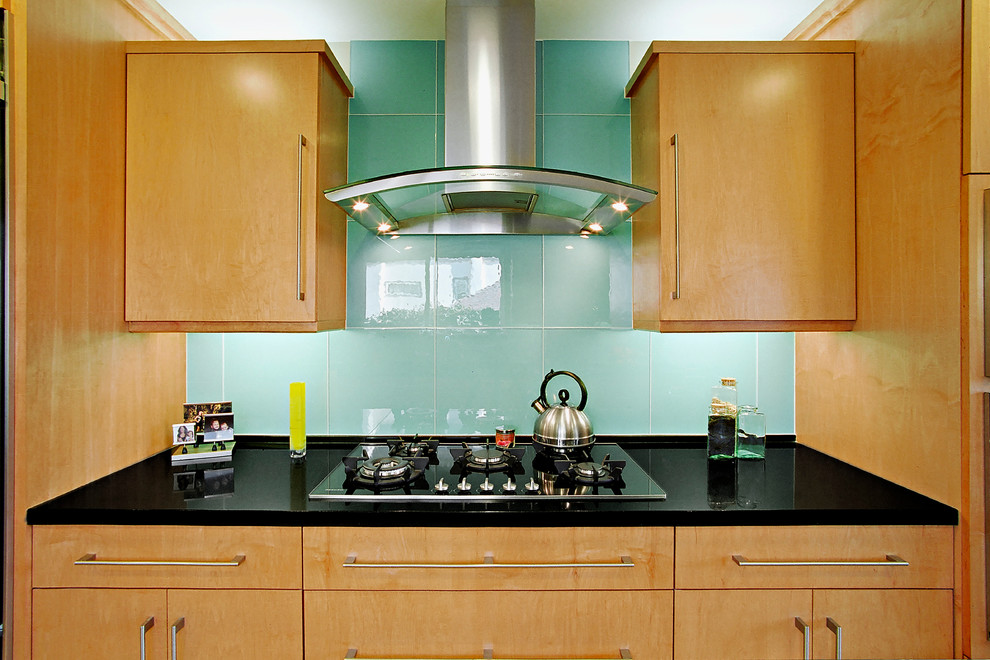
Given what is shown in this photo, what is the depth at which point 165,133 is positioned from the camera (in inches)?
69.5

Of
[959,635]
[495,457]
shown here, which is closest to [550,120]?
[495,457]

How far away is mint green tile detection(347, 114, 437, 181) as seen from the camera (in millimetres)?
2166

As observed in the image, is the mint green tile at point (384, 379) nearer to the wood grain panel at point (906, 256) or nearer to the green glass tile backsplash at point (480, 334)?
the green glass tile backsplash at point (480, 334)

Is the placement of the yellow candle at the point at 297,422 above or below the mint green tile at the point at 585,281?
below

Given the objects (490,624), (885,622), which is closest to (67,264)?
(490,624)

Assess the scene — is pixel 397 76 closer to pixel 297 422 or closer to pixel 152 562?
pixel 297 422

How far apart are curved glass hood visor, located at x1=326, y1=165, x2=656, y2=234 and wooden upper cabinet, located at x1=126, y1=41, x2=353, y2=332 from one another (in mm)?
260

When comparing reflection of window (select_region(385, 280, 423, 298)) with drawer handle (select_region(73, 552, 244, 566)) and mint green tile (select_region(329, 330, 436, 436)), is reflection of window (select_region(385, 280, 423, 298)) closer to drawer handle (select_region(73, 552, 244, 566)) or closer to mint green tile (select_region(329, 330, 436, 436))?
mint green tile (select_region(329, 330, 436, 436))

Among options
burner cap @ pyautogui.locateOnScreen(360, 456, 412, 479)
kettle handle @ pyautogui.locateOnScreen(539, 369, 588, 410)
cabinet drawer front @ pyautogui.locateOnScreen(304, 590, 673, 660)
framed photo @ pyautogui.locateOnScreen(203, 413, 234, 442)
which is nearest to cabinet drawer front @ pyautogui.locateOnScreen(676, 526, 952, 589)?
cabinet drawer front @ pyautogui.locateOnScreen(304, 590, 673, 660)

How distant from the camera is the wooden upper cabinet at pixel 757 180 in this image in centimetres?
176

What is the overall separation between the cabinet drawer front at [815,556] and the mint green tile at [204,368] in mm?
1730

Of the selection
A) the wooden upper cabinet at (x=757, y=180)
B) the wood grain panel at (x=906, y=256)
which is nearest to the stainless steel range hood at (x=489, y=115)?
the wooden upper cabinet at (x=757, y=180)

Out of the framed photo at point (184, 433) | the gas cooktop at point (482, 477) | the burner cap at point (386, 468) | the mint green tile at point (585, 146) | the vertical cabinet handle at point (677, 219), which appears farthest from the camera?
the mint green tile at point (585, 146)

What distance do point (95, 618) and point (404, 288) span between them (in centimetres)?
133
